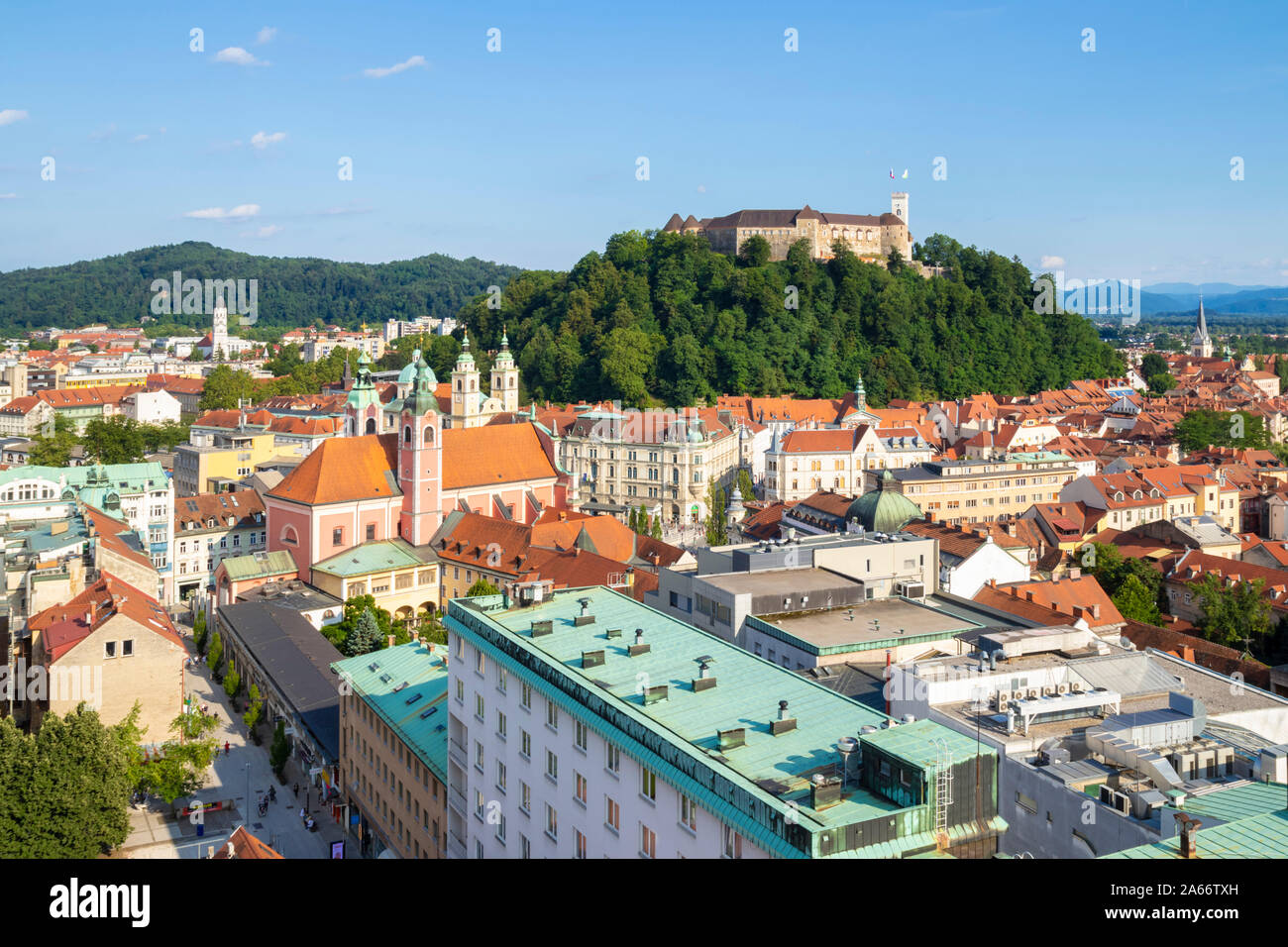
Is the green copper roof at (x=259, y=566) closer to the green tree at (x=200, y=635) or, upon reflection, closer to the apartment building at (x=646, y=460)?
the green tree at (x=200, y=635)

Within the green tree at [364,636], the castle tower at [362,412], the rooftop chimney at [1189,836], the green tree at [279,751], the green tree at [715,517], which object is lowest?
the green tree at [279,751]

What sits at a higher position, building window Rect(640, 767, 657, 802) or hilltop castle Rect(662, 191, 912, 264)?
hilltop castle Rect(662, 191, 912, 264)

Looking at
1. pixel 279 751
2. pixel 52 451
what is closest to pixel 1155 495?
pixel 279 751

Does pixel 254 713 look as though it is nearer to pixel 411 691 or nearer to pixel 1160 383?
pixel 411 691

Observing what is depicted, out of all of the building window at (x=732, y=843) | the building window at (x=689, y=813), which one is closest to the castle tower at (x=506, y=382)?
the building window at (x=689, y=813)

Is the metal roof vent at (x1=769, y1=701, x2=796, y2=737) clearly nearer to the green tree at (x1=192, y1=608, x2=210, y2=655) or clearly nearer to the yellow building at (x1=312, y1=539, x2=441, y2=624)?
the yellow building at (x1=312, y1=539, x2=441, y2=624)

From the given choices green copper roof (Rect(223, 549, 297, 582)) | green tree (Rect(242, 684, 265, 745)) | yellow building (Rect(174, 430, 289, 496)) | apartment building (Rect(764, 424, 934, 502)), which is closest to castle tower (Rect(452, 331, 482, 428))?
yellow building (Rect(174, 430, 289, 496))
